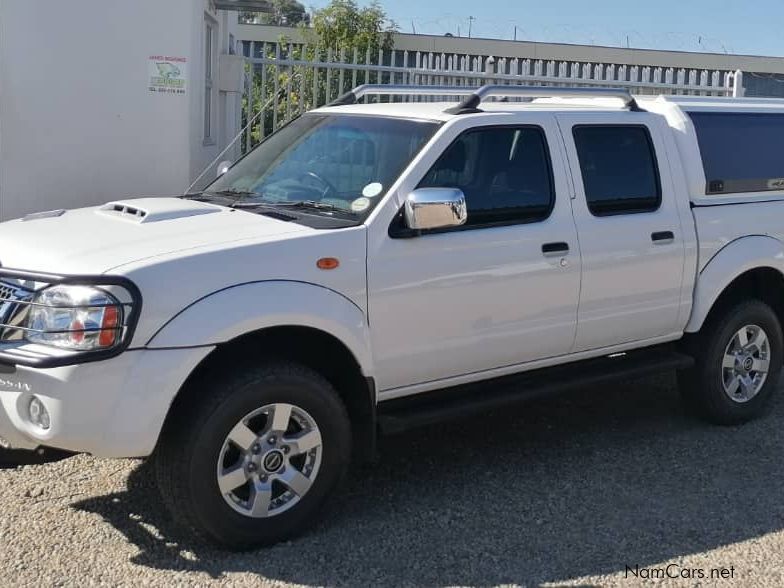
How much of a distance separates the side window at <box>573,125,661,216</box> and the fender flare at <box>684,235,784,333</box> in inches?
22.4

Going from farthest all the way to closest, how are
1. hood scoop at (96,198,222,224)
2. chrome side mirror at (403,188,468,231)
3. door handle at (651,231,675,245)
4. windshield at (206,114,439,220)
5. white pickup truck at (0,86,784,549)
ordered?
door handle at (651,231,675,245) < windshield at (206,114,439,220) < hood scoop at (96,198,222,224) < chrome side mirror at (403,188,468,231) < white pickup truck at (0,86,784,549)

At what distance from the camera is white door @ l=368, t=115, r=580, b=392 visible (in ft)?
14.8

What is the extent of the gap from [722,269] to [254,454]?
3.17m

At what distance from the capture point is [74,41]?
27.5 ft

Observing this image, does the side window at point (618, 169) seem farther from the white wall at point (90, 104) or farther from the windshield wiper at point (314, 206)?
the white wall at point (90, 104)

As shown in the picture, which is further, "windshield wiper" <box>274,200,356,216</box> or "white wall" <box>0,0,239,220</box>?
"white wall" <box>0,0,239,220</box>

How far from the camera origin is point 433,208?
4426 millimetres

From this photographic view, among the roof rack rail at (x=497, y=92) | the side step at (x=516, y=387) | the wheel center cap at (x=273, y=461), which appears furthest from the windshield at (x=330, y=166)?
the wheel center cap at (x=273, y=461)

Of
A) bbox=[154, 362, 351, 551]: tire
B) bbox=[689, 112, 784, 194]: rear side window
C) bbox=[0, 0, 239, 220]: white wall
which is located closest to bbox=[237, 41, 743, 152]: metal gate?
bbox=[0, 0, 239, 220]: white wall

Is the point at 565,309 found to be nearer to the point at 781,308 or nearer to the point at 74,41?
the point at 781,308

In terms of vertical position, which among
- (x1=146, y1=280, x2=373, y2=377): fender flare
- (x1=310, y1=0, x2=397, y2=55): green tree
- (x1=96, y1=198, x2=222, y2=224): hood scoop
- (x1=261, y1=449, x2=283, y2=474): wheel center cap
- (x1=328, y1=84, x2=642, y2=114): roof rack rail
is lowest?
(x1=261, y1=449, x2=283, y2=474): wheel center cap

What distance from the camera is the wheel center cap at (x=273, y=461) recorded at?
4195 mm

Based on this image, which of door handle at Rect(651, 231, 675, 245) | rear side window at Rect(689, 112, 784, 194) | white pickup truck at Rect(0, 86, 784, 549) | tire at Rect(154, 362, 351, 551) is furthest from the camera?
rear side window at Rect(689, 112, 784, 194)

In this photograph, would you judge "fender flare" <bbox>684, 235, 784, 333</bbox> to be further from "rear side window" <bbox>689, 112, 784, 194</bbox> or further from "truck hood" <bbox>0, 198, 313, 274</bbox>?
"truck hood" <bbox>0, 198, 313, 274</bbox>
